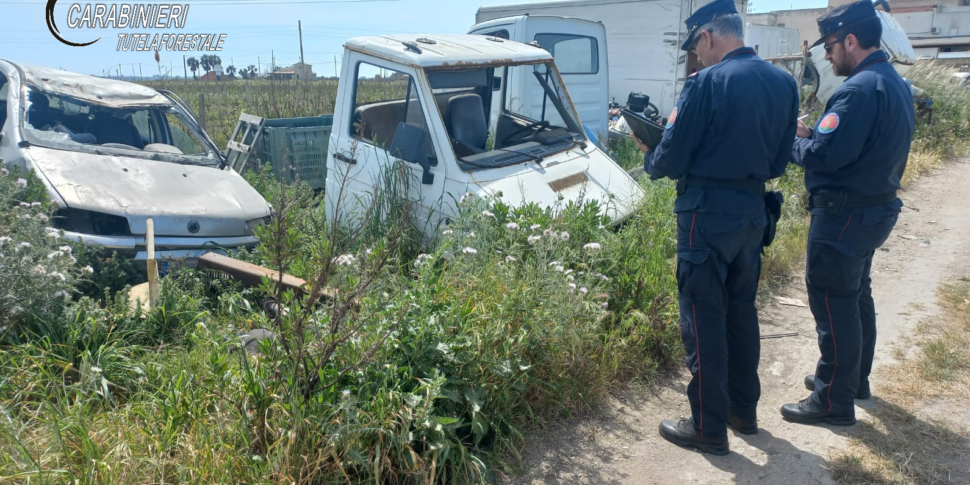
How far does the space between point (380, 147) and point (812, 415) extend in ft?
11.3

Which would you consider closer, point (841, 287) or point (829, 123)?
point (829, 123)

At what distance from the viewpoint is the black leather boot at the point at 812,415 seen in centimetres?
352

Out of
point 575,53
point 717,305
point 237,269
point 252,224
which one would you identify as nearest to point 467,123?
point 252,224

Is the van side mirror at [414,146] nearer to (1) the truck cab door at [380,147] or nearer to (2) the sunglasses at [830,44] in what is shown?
(1) the truck cab door at [380,147]

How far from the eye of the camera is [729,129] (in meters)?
3.02

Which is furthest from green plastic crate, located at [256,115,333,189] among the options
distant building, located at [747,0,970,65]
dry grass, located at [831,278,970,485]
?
distant building, located at [747,0,970,65]

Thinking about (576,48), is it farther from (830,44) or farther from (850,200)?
(850,200)

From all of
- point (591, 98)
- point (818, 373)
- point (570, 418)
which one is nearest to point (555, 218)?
point (570, 418)

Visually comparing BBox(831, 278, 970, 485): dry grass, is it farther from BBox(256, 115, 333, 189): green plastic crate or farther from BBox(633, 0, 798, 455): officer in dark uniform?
BBox(256, 115, 333, 189): green plastic crate

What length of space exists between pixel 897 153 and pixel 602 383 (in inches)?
72.8

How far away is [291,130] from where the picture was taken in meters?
7.29

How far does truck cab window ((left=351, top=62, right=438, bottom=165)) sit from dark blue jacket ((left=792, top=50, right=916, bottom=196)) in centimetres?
254

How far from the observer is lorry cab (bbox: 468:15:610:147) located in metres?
8.17

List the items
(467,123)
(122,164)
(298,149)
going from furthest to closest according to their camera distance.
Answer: (298,149)
(467,123)
(122,164)
